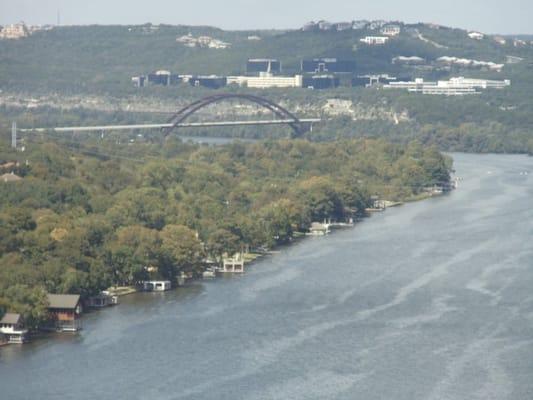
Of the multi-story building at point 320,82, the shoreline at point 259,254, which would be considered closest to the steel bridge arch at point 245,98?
the multi-story building at point 320,82

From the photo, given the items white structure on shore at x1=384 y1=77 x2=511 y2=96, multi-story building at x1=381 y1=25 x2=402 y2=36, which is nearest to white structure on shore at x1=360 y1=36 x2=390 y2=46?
multi-story building at x1=381 y1=25 x2=402 y2=36

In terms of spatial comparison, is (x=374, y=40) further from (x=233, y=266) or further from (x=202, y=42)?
(x=233, y=266)

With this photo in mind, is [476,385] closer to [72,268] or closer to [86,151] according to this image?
[72,268]

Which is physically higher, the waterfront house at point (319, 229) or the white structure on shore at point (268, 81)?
the waterfront house at point (319, 229)

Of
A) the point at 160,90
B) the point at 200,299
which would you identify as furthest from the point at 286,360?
the point at 160,90

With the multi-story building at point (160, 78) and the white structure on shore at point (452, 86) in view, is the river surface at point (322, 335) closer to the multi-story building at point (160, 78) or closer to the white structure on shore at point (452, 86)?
the white structure on shore at point (452, 86)

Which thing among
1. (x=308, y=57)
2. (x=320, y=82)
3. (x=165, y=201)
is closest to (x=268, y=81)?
(x=320, y=82)
